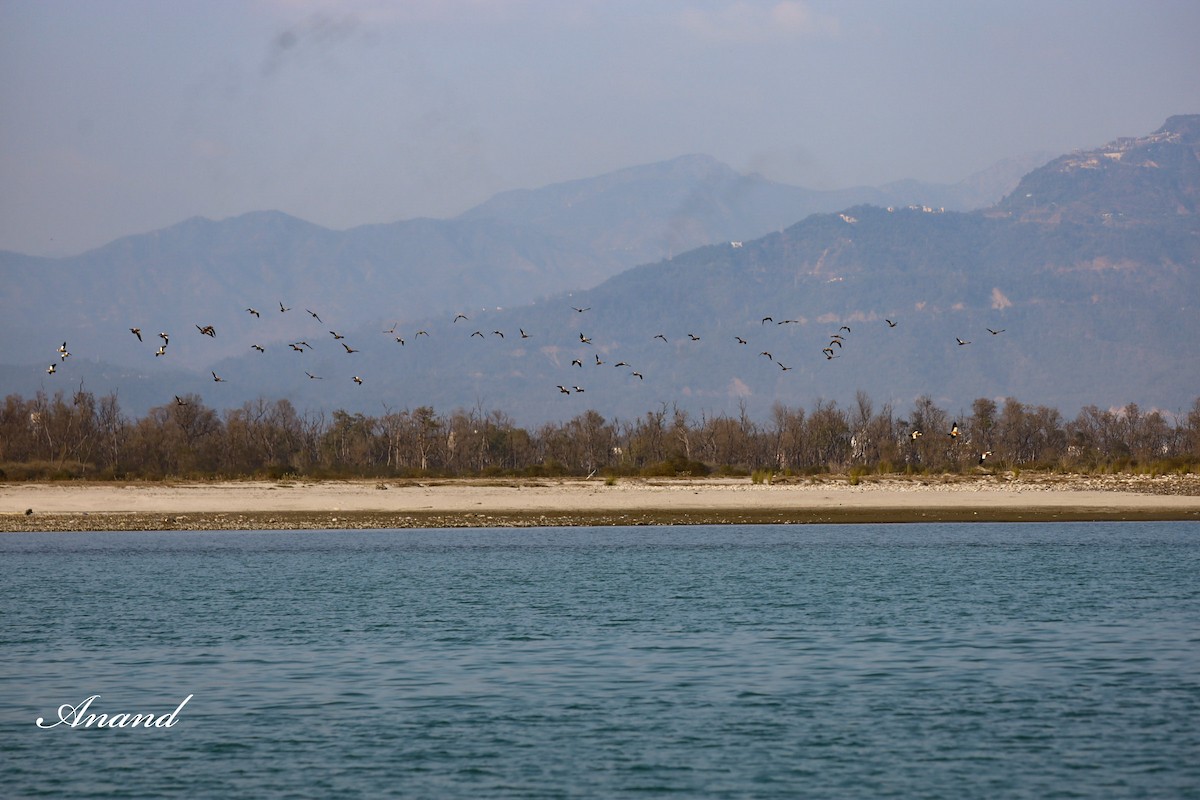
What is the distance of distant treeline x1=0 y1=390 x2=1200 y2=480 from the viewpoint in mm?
98875

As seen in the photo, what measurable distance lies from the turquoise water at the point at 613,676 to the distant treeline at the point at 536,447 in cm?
4954

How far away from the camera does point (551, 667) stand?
28.2 meters

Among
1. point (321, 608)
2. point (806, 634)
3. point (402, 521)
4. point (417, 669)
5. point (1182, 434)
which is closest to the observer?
point (417, 669)

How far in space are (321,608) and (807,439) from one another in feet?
312

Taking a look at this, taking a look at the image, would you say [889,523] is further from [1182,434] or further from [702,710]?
[1182,434]

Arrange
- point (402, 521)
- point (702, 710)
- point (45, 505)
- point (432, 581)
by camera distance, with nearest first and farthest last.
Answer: point (702, 710) → point (432, 581) → point (402, 521) → point (45, 505)

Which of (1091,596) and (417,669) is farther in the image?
(1091,596)

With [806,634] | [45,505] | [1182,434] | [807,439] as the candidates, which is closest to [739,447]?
[807,439]
